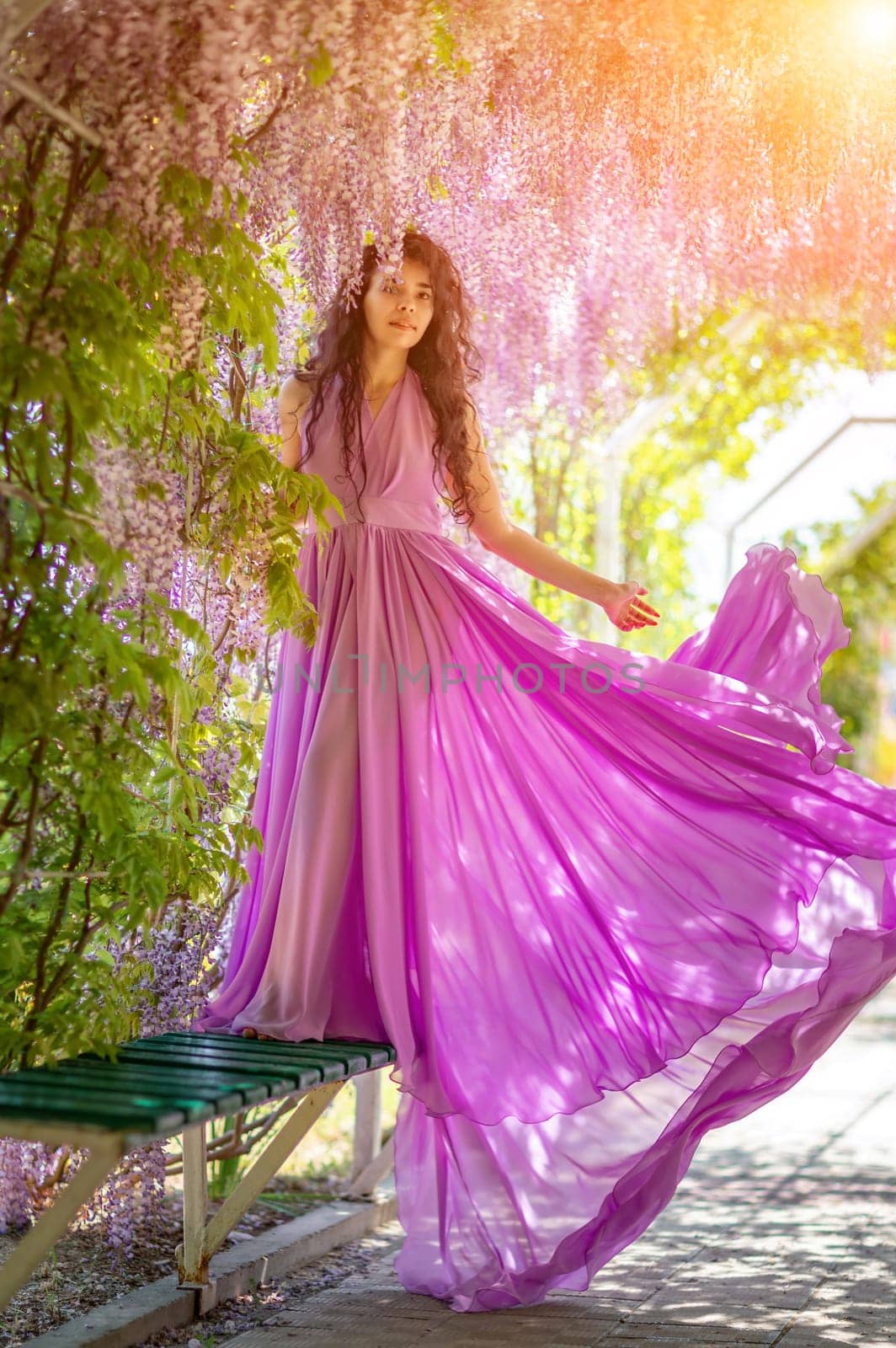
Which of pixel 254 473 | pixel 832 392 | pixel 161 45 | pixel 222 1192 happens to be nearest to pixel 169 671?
pixel 254 473

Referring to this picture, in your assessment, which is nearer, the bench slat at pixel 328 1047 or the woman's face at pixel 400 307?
the bench slat at pixel 328 1047

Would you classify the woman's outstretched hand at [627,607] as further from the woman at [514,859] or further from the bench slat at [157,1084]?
the bench slat at [157,1084]

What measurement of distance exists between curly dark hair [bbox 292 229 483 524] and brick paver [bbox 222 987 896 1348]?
1.61 m

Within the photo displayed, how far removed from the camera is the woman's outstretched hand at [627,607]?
3.05 meters

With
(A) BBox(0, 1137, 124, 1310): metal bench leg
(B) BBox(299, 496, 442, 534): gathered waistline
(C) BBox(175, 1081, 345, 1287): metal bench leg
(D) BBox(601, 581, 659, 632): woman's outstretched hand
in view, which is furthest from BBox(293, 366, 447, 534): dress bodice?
(A) BBox(0, 1137, 124, 1310): metal bench leg

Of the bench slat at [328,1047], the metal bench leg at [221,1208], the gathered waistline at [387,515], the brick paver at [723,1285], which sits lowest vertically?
the brick paver at [723,1285]

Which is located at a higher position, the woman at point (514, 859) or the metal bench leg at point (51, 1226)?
the woman at point (514, 859)

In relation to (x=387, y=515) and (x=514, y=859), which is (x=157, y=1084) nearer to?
(x=514, y=859)

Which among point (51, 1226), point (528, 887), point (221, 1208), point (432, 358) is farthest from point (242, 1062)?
point (432, 358)

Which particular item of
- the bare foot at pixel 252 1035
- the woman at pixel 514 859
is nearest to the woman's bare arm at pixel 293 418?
the woman at pixel 514 859

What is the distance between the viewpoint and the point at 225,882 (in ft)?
11.1

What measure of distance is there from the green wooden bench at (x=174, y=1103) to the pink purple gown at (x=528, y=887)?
198 millimetres

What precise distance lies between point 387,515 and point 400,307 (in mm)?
431

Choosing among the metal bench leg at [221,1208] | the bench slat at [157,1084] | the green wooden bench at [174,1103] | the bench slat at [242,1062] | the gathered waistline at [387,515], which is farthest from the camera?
the gathered waistline at [387,515]
